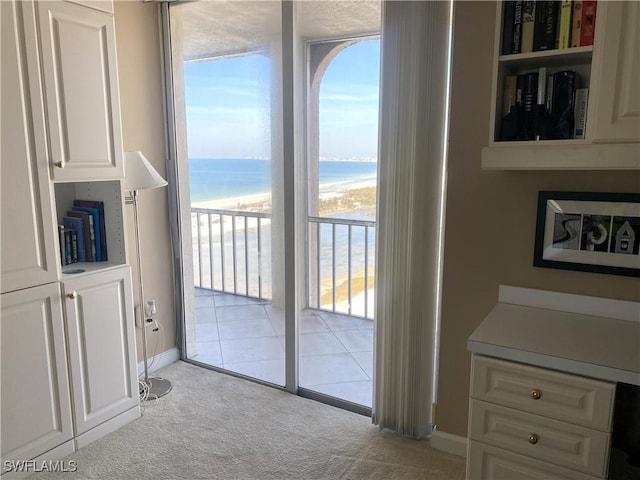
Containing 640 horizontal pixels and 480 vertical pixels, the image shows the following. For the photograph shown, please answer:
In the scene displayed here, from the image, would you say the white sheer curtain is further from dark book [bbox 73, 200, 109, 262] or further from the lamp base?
dark book [bbox 73, 200, 109, 262]

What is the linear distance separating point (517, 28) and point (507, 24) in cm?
4

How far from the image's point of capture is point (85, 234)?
8.02 feet

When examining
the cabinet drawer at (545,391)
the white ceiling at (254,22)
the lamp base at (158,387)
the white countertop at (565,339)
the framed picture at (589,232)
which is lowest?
the lamp base at (158,387)

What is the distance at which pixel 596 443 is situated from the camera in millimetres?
1389

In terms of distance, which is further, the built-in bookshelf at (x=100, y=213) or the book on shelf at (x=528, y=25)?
the built-in bookshelf at (x=100, y=213)

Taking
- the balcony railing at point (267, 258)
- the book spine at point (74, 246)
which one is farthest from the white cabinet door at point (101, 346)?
the balcony railing at point (267, 258)

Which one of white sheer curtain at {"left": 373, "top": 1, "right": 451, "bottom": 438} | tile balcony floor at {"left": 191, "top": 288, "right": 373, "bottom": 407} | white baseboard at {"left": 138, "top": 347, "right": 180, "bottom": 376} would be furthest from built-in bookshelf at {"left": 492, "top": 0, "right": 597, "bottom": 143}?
white baseboard at {"left": 138, "top": 347, "right": 180, "bottom": 376}

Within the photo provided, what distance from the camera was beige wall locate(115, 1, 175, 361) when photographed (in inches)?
110

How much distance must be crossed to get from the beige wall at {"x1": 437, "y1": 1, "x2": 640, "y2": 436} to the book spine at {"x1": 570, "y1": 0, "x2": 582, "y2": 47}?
0.43 metres

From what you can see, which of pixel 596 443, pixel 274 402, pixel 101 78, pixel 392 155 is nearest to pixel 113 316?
pixel 274 402

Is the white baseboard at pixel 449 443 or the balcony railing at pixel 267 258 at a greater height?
the balcony railing at pixel 267 258

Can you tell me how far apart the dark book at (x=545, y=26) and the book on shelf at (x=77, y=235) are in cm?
234

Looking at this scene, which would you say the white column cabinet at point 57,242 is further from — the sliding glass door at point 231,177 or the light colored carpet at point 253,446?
the sliding glass door at point 231,177

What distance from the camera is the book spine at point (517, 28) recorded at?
5.30 ft
